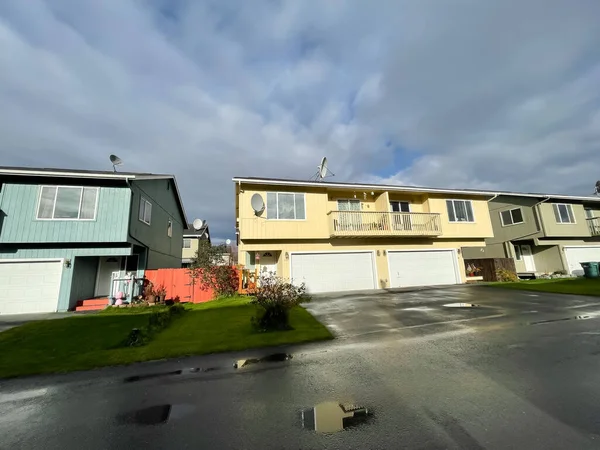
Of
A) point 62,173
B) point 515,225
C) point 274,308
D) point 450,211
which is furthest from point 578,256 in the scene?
point 62,173

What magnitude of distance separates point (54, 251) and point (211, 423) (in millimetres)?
14658

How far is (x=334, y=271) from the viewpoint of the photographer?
16.2m

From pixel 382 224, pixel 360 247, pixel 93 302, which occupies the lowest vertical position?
pixel 93 302

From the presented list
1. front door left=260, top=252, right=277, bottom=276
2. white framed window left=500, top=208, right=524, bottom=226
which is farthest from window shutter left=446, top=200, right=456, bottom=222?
front door left=260, top=252, right=277, bottom=276

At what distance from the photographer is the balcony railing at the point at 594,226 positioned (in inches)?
938

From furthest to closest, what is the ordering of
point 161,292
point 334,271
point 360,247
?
point 360,247 → point 334,271 → point 161,292

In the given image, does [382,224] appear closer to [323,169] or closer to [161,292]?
[323,169]

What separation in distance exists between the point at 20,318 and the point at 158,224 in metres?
8.73

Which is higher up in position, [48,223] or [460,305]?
[48,223]

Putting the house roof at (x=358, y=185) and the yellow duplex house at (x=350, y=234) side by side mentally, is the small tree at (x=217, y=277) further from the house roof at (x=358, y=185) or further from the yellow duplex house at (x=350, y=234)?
the house roof at (x=358, y=185)

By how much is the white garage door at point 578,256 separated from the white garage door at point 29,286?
34926mm

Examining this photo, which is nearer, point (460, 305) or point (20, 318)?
point (460, 305)

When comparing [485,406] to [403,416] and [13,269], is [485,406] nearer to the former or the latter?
[403,416]

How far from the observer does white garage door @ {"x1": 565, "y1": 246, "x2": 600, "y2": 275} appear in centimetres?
2216
